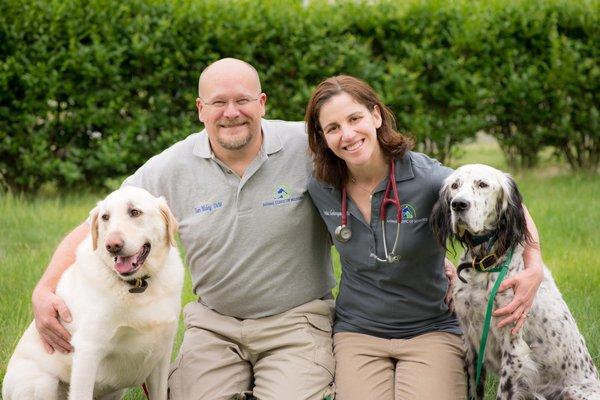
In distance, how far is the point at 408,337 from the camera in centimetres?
421

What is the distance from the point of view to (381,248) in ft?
13.4

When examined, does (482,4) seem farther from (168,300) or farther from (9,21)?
(168,300)

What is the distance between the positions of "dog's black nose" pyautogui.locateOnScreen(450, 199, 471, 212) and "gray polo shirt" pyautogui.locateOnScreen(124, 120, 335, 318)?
2.59 feet

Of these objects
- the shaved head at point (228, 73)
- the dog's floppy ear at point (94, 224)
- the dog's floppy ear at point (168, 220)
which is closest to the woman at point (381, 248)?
the shaved head at point (228, 73)

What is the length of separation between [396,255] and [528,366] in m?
0.76

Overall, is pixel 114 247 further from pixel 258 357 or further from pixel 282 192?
pixel 258 357

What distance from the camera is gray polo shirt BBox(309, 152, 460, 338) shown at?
408cm

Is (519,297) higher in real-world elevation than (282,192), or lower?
lower

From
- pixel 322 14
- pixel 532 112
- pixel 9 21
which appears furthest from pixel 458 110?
pixel 9 21

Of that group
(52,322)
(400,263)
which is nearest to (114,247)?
(52,322)

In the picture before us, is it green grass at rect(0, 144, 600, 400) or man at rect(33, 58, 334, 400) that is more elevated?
man at rect(33, 58, 334, 400)

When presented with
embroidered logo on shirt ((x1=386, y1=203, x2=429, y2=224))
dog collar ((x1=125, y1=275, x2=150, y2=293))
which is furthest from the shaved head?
dog collar ((x1=125, y1=275, x2=150, y2=293))

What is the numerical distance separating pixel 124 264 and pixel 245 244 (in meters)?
0.77

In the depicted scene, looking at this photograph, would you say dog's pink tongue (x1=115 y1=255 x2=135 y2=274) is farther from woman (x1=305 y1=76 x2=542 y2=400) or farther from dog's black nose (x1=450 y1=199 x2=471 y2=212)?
dog's black nose (x1=450 y1=199 x2=471 y2=212)
